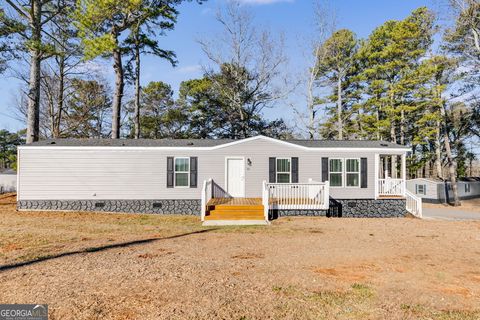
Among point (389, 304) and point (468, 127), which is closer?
point (389, 304)

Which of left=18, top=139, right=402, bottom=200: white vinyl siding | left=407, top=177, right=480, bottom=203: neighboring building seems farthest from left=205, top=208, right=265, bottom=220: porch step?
left=407, top=177, right=480, bottom=203: neighboring building

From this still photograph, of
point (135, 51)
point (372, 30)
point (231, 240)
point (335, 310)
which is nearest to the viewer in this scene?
point (335, 310)

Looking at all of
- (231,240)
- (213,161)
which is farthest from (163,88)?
(231,240)

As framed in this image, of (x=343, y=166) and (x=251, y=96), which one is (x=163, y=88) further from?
(x=343, y=166)

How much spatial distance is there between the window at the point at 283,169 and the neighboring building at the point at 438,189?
15110 mm

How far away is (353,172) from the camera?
1468cm

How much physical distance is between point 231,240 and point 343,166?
26.5 ft

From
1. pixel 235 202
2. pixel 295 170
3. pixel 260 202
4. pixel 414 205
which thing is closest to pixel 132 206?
pixel 235 202

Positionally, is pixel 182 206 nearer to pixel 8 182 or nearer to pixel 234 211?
pixel 234 211

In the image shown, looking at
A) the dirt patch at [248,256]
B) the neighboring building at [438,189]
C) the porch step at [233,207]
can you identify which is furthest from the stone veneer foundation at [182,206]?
the neighboring building at [438,189]

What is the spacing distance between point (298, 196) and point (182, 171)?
5382 millimetres

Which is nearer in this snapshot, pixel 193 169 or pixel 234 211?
pixel 234 211

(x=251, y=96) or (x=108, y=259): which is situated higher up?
(x=251, y=96)

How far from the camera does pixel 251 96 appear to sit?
26.9 meters
